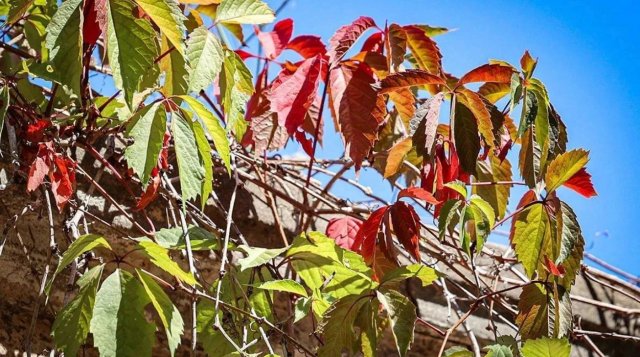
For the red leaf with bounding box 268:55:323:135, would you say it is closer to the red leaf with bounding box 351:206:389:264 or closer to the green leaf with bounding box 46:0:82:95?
the red leaf with bounding box 351:206:389:264

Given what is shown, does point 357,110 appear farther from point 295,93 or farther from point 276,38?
point 276,38

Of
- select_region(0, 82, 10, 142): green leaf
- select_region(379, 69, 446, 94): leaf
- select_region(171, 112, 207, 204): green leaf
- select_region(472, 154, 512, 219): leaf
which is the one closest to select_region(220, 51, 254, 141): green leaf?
select_region(171, 112, 207, 204): green leaf

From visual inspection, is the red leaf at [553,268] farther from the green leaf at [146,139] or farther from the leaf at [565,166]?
the green leaf at [146,139]

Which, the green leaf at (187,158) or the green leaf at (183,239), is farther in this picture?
the green leaf at (183,239)

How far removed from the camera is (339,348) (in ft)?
3.57

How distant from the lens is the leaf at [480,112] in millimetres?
1165

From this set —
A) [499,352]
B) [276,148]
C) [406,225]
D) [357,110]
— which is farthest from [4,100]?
[499,352]

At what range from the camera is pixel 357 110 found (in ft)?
4.03

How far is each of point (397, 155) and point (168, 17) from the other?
504 millimetres

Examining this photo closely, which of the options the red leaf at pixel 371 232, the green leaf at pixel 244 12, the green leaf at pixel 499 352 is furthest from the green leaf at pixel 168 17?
the green leaf at pixel 499 352

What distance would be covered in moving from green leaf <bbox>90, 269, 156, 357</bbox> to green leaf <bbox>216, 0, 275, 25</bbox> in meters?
0.46

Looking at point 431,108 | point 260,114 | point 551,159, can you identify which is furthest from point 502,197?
point 260,114

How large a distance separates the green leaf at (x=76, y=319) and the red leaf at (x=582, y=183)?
0.72 metres

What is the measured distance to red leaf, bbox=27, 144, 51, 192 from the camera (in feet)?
3.76
